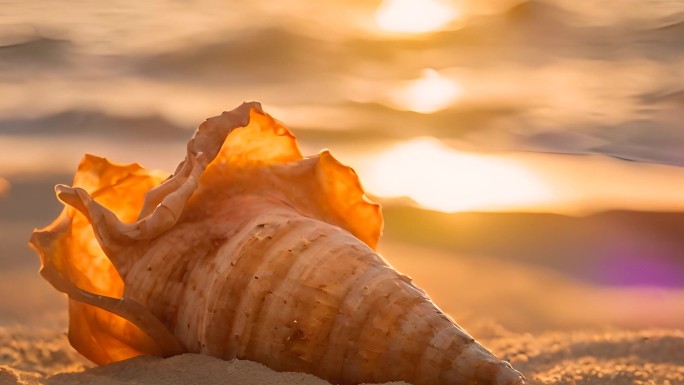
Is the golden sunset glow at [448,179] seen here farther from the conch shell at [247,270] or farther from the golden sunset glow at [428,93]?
the conch shell at [247,270]

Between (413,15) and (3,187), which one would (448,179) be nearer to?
(3,187)

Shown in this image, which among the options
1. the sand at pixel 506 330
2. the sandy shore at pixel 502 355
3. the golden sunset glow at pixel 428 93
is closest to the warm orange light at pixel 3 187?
the sand at pixel 506 330

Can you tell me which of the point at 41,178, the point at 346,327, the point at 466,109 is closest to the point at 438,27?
the point at 466,109

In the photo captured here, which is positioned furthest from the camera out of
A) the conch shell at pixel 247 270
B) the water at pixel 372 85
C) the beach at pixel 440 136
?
the water at pixel 372 85

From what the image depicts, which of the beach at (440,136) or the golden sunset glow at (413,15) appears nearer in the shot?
the beach at (440,136)

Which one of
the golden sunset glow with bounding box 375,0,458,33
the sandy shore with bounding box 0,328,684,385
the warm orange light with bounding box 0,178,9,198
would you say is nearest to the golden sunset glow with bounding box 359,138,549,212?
the sandy shore with bounding box 0,328,684,385

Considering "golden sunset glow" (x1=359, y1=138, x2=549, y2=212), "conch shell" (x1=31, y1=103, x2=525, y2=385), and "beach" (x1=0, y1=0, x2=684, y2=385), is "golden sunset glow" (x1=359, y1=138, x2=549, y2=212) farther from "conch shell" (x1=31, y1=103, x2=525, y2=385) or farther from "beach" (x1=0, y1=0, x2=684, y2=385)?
"conch shell" (x1=31, y1=103, x2=525, y2=385)

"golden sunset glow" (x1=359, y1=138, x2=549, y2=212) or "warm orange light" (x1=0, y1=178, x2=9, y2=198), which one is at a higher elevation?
"golden sunset glow" (x1=359, y1=138, x2=549, y2=212)
